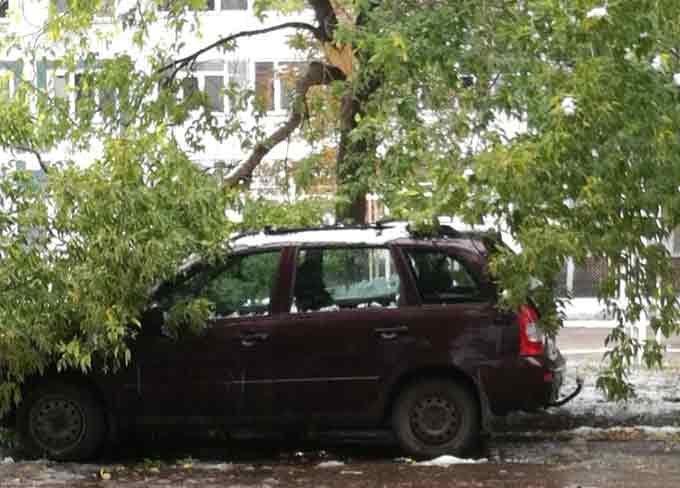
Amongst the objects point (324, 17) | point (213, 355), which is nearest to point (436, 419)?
point (213, 355)

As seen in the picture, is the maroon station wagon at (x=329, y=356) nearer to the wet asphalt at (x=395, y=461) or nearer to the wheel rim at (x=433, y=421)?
the wheel rim at (x=433, y=421)

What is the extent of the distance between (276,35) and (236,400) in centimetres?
2851

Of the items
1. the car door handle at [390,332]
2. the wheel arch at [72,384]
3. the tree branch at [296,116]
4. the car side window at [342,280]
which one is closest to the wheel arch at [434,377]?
the car door handle at [390,332]

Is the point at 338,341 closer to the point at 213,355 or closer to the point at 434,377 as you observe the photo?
the point at 434,377

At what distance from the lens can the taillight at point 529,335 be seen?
10805 millimetres

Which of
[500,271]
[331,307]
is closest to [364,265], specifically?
[331,307]

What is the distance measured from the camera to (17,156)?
39.0ft

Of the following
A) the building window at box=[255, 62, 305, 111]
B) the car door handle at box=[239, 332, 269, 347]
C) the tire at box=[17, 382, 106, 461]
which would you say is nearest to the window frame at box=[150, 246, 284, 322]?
the car door handle at box=[239, 332, 269, 347]

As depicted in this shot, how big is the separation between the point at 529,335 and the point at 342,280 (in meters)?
1.48

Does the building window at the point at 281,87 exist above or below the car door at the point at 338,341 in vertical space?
above

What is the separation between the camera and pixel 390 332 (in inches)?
428

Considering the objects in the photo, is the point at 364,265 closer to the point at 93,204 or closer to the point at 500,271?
the point at 500,271

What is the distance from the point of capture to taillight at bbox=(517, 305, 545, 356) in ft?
35.4

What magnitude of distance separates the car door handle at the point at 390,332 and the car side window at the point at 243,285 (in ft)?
3.03
